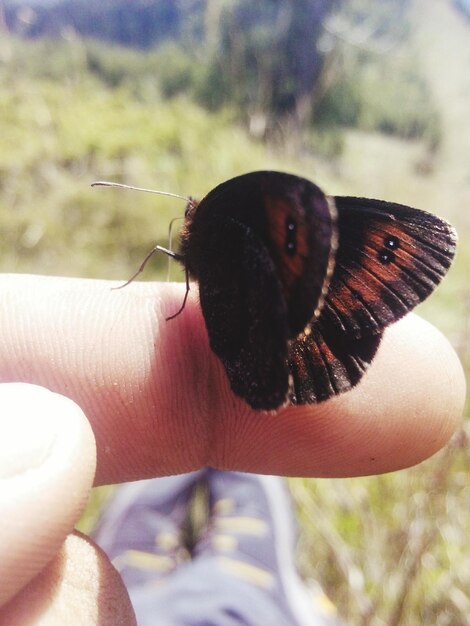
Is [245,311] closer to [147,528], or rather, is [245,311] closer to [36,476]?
[36,476]

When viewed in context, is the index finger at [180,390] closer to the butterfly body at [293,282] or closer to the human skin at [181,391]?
the human skin at [181,391]

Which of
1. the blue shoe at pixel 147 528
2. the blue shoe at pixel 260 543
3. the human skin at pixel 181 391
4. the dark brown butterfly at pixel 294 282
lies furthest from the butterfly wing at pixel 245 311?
the blue shoe at pixel 147 528

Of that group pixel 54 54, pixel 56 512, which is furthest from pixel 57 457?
pixel 54 54

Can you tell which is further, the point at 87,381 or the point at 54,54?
the point at 54,54

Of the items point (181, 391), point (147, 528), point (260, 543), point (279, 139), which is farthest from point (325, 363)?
point (279, 139)

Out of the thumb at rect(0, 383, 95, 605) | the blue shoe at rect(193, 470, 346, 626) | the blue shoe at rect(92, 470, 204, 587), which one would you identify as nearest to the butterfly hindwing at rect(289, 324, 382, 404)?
the thumb at rect(0, 383, 95, 605)

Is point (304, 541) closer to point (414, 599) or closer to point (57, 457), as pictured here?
point (414, 599)
